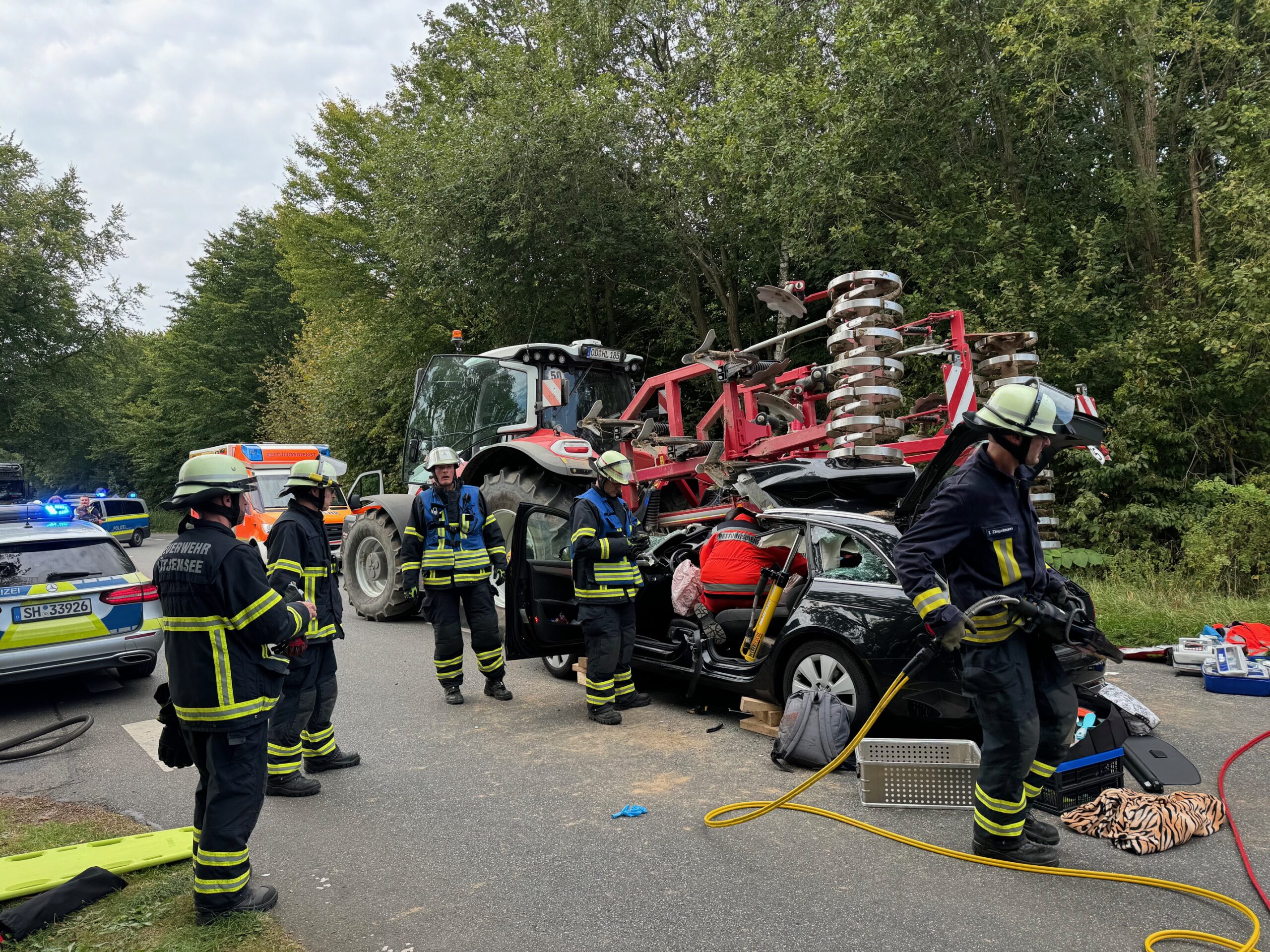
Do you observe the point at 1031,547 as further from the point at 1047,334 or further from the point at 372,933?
the point at 1047,334

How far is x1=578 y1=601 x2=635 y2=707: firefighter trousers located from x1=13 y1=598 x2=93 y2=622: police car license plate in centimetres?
395

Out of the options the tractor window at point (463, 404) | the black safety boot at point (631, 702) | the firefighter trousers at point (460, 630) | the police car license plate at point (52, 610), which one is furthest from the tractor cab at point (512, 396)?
the police car license plate at point (52, 610)

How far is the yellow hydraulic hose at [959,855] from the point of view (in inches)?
114

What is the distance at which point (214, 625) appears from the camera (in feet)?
10.7

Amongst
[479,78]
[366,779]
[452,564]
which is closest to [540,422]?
[452,564]

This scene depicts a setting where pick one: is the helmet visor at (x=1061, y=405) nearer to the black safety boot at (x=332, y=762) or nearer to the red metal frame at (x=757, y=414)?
the red metal frame at (x=757, y=414)

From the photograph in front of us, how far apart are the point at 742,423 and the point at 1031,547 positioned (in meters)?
4.42

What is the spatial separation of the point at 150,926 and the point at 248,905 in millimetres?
347

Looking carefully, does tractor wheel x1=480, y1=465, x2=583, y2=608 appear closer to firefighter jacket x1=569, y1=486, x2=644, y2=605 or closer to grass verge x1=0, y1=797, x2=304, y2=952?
firefighter jacket x1=569, y1=486, x2=644, y2=605

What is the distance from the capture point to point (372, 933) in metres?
3.12

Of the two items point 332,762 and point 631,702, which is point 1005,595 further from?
point 332,762

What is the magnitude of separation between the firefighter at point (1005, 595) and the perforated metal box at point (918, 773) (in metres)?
0.48

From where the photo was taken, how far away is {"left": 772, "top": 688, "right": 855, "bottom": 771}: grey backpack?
462 centimetres

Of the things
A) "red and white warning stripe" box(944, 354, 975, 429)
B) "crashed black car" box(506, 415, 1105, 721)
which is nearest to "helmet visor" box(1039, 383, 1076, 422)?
"crashed black car" box(506, 415, 1105, 721)
